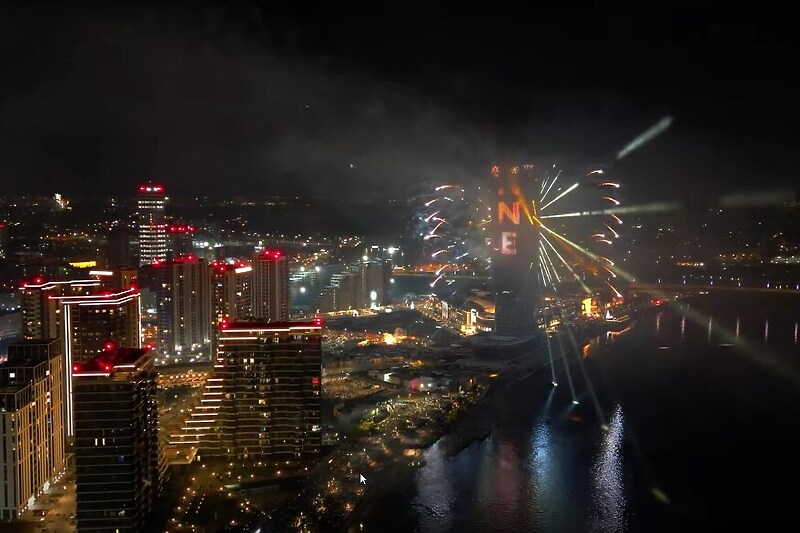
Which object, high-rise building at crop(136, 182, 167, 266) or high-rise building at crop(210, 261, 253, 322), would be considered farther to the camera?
high-rise building at crop(136, 182, 167, 266)

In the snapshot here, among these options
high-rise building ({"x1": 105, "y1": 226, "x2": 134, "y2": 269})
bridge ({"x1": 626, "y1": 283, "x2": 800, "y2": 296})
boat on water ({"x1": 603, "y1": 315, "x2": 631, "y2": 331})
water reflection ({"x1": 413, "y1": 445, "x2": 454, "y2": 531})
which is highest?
high-rise building ({"x1": 105, "y1": 226, "x2": 134, "y2": 269})

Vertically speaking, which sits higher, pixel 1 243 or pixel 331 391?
pixel 1 243

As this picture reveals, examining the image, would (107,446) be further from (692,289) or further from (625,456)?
(692,289)

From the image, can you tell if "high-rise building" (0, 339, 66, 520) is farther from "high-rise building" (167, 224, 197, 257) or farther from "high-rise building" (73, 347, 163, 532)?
"high-rise building" (167, 224, 197, 257)

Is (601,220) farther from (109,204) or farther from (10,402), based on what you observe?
(10,402)

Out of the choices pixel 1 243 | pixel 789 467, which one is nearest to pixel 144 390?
pixel 789 467

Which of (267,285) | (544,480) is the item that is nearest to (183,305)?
(267,285)

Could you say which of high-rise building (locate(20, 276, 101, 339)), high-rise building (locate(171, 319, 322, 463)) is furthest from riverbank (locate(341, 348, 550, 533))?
high-rise building (locate(20, 276, 101, 339))
